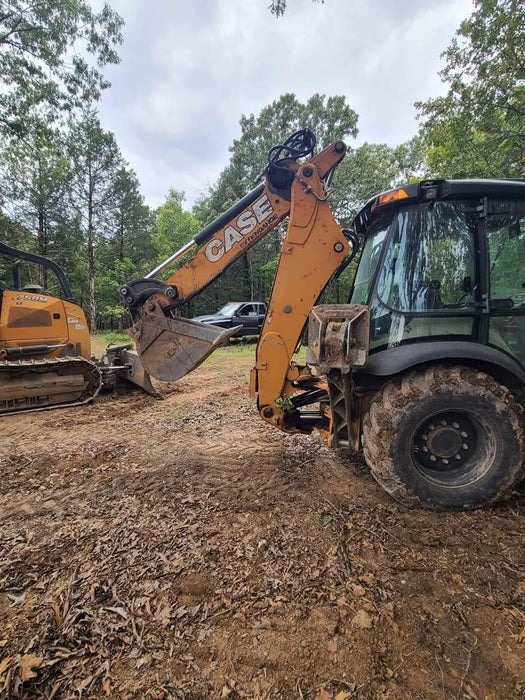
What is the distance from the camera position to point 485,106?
8.44 metres

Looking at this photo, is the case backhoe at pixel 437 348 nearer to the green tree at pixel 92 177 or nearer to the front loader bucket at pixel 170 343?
the front loader bucket at pixel 170 343

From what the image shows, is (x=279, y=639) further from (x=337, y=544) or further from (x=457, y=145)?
(x=457, y=145)

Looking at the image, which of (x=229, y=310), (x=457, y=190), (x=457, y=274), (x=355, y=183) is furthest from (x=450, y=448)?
(x=355, y=183)

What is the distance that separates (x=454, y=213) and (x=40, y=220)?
2395 centimetres

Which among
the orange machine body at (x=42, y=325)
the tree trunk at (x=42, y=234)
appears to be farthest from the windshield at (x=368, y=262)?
the tree trunk at (x=42, y=234)

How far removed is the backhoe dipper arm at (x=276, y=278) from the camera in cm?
323

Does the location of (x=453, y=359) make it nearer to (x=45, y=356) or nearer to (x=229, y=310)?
(x=45, y=356)

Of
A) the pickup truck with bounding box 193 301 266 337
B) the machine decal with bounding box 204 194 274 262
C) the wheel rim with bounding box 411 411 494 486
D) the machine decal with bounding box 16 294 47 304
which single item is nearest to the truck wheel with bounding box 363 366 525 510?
the wheel rim with bounding box 411 411 494 486

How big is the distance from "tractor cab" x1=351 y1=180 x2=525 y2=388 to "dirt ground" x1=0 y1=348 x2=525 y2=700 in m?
1.24

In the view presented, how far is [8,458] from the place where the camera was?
12.7ft

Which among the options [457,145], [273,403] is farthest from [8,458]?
[457,145]

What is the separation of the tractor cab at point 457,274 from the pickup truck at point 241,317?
11.6 m

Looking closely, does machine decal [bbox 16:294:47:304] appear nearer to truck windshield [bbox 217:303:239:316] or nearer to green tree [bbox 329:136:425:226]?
truck windshield [bbox 217:303:239:316]

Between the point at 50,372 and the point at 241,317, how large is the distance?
929 cm
